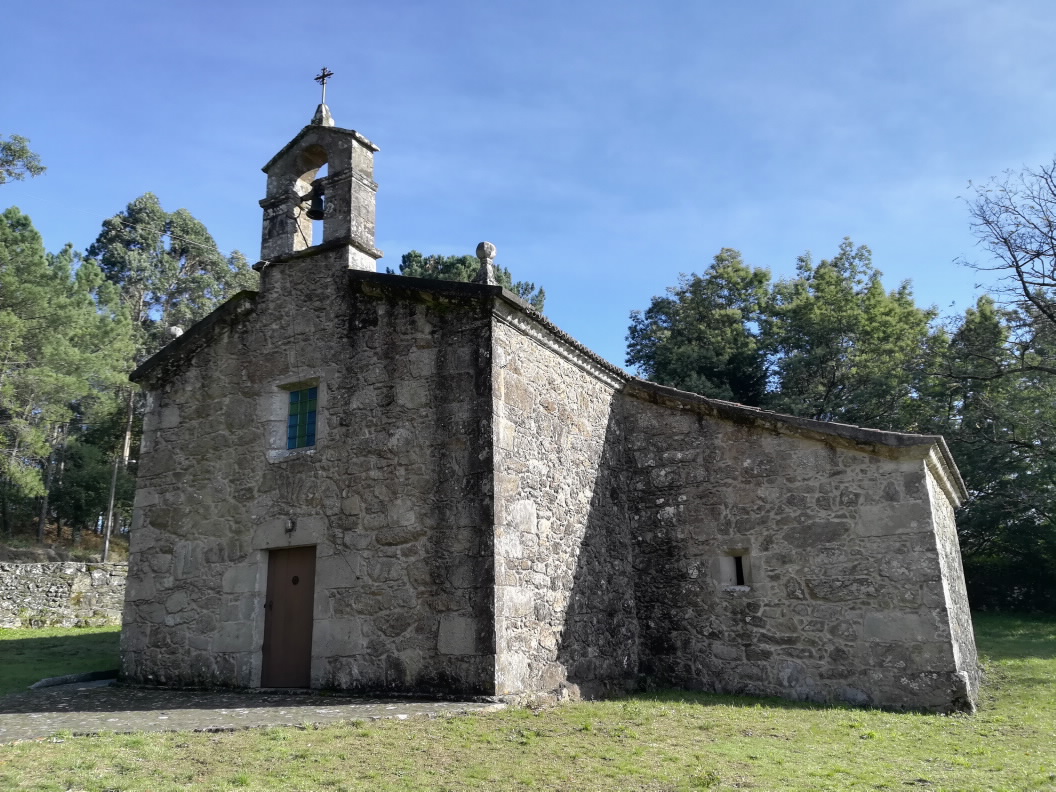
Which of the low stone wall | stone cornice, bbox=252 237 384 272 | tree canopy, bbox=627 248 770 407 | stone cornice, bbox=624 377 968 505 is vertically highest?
tree canopy, bbox=627 248 770 407

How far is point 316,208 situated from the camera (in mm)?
11602

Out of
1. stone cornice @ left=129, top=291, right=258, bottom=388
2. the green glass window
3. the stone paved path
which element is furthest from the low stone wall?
the green glass window

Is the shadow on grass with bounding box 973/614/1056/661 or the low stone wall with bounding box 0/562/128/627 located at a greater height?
the low stone wall with bounding box 0/562/128/627

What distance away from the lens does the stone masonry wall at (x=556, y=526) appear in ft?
29.7

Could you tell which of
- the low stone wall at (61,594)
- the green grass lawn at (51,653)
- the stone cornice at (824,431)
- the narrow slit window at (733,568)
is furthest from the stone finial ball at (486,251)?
the low stone wall at (61,594)

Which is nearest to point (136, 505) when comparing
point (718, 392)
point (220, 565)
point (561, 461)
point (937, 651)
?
point (220, 565)

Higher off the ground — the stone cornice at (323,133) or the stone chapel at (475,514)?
the stone cornice at (323,133)

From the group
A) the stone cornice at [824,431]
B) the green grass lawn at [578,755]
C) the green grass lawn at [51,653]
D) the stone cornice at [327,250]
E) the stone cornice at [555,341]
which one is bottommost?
the green grass lawn at [578,755]

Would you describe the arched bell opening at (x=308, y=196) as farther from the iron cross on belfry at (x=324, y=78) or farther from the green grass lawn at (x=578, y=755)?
the green grass lawn at (x=578, y=755)

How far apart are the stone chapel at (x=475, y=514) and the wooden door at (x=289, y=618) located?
3 centimetres

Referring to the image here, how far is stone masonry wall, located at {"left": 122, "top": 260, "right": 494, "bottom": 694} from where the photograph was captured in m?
9.00

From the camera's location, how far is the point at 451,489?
917 cm

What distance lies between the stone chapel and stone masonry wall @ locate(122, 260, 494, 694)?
0.03 m

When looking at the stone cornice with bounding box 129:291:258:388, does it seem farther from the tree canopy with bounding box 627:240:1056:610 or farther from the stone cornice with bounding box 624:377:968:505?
the tree canopy with bounding box 627:240:1056:610
